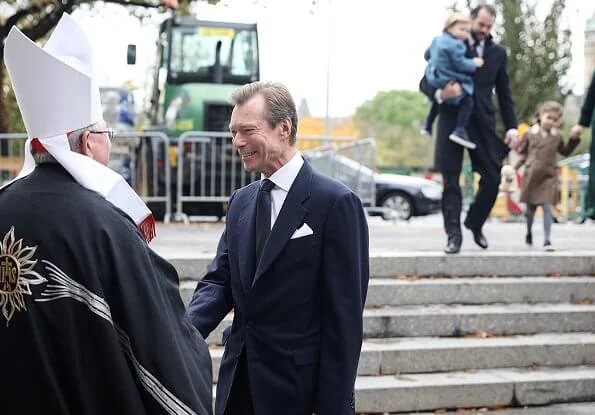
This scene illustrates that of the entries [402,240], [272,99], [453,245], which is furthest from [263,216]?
[402,240]

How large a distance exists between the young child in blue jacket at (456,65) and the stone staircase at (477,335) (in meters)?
1.22

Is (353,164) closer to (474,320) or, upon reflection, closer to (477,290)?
(477,290)

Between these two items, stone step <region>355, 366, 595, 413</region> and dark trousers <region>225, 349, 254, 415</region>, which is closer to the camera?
dark trousers <region>225, 349, 254, 415</region>

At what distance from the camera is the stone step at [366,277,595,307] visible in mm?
7203

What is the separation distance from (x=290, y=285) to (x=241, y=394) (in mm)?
469

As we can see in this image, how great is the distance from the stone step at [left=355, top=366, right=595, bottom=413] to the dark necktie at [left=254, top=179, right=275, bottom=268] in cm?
278

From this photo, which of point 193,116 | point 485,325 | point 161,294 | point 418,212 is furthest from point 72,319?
point 418,212

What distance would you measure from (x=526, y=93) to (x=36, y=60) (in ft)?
99.1

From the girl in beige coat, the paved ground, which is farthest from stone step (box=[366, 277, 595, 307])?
the girl in beige coat

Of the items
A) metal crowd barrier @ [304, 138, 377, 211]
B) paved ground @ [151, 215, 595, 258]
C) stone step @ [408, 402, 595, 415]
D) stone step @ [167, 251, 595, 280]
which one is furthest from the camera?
metal crowd barrier @ [304, 138, 377, 211]

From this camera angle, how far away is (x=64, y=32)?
2.60m

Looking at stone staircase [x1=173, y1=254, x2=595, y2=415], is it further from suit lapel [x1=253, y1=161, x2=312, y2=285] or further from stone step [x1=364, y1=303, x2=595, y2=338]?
suit lapel [x1=253, y1=161, x2=312, y2=285]

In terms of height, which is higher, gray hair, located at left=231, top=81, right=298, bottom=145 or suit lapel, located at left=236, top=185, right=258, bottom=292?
gray hair, located at left=231, top=81, right=298, bottom=145

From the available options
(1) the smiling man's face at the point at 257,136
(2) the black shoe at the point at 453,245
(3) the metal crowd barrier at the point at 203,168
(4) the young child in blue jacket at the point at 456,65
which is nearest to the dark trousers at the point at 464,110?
(4) the young child in blue jacket at the point at 456,65
